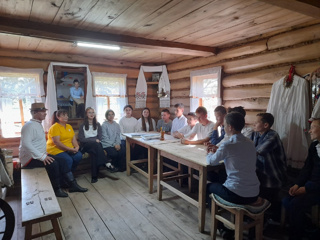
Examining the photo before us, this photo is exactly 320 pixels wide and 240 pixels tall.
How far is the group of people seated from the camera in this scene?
2.30 metres

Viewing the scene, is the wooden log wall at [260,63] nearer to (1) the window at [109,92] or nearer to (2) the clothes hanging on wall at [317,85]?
(2) the clothes hanging on wall at [317,85]

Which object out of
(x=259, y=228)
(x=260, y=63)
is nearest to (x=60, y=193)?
(x=259, y=228)

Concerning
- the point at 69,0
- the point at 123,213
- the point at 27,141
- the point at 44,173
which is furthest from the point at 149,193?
the point at 69,0

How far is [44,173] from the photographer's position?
347 cm

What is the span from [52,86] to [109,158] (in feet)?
7.28

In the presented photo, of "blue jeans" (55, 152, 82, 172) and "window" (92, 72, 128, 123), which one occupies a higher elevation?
"window" (92, 72, 128, 123)

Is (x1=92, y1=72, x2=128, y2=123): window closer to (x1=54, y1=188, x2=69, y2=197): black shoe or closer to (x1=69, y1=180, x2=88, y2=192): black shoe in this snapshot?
(x1=69, y1=180, x2=88, y2=192): black shoe

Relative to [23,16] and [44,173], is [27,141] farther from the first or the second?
[23,16]

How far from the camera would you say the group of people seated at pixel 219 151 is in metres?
2.30

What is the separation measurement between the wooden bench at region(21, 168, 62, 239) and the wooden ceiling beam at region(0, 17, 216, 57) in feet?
7.10

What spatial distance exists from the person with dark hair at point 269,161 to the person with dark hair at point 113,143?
3.23m

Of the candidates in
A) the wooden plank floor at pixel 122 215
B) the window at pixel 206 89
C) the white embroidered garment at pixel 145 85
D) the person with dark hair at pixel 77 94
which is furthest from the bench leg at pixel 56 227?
the white embroidered garment at pixel 145 85

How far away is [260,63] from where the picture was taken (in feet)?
12.6

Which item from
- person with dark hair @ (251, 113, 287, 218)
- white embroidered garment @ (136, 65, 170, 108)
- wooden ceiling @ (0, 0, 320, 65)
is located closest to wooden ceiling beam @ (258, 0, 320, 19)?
wooden ceiling @ (0, 0, 320, 65)
